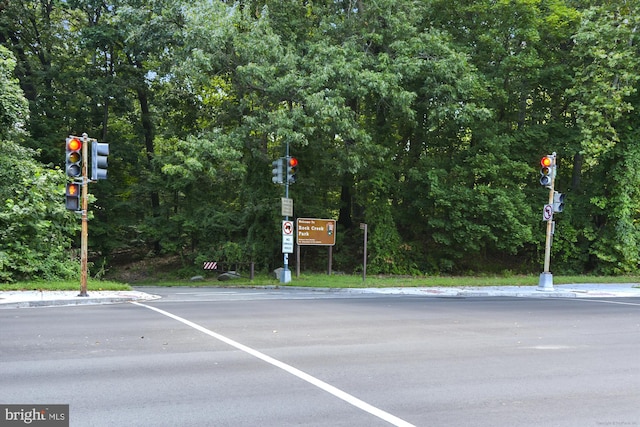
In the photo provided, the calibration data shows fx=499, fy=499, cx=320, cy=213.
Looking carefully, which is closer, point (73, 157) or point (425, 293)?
point (73, 157)

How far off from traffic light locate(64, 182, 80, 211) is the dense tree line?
443 cm

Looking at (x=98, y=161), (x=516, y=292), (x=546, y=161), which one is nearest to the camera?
(x=98, y=161)

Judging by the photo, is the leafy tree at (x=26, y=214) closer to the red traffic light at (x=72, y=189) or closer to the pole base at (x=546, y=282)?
the red traffic light at (x=72, y=189)

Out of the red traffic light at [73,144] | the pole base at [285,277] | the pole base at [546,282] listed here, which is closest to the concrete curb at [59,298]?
the red traffic light at [73,144]

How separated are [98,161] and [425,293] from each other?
1197 centimetres

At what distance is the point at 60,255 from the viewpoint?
18.4 m

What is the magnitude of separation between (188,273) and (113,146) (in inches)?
416

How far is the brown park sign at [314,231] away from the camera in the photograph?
2395cm

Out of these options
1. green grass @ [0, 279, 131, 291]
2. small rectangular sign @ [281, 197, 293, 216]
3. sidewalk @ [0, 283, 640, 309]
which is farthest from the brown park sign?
green grass @ [0, 279, 131, 291]

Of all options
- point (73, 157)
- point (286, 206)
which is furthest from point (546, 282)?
point (73, 157)

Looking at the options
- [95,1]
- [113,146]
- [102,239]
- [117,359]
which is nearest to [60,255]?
[117,359]

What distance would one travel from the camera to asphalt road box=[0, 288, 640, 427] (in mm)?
5246

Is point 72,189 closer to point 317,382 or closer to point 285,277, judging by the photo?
point 285,277

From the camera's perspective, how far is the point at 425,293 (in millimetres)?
18547
